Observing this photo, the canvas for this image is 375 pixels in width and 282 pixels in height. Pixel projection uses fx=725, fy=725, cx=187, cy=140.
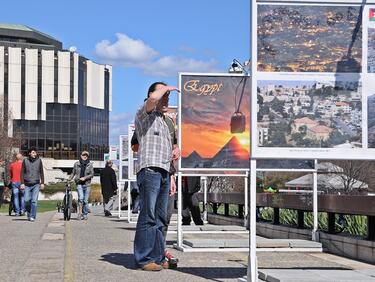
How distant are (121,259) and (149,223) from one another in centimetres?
117

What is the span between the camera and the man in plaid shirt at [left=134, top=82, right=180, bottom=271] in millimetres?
8188

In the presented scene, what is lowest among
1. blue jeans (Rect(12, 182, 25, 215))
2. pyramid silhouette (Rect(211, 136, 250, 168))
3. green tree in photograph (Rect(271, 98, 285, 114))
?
blue jeans (Rect(12, 182, 25, 215))

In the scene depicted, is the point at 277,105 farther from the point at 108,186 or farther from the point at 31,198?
the point at 108,186

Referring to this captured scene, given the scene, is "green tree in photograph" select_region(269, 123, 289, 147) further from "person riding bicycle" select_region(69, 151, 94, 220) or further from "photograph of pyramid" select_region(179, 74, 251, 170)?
"person riding bicycle" select_region(69, 151, 94, 220)

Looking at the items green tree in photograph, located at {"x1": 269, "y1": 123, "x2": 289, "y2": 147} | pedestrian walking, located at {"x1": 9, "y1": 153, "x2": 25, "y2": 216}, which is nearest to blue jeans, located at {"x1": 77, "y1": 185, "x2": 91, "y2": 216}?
pedestrian walking, located at {"x1": 9, "y1": 153, "x2": 25, "y2": 216}

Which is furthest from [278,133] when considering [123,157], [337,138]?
[123,157]

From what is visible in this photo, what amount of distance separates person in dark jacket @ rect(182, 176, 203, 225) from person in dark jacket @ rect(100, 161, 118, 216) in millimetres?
8177

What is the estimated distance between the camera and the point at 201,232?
1353cm

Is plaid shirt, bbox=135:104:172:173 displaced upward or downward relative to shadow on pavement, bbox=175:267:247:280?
upward

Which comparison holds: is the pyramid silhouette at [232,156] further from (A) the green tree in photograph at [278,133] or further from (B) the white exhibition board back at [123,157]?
(B) the white exhibition board back at [123,157]

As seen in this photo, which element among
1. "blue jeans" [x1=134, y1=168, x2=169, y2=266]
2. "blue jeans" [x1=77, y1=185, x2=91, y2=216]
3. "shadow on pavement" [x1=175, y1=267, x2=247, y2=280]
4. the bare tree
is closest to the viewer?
"shadow on pavement" [x1=175, y1=267, x2=247, y2=280]

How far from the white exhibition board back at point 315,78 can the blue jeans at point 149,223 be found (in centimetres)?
184

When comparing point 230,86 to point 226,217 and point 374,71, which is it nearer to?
point 374,71

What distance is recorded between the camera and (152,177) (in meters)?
8.23
